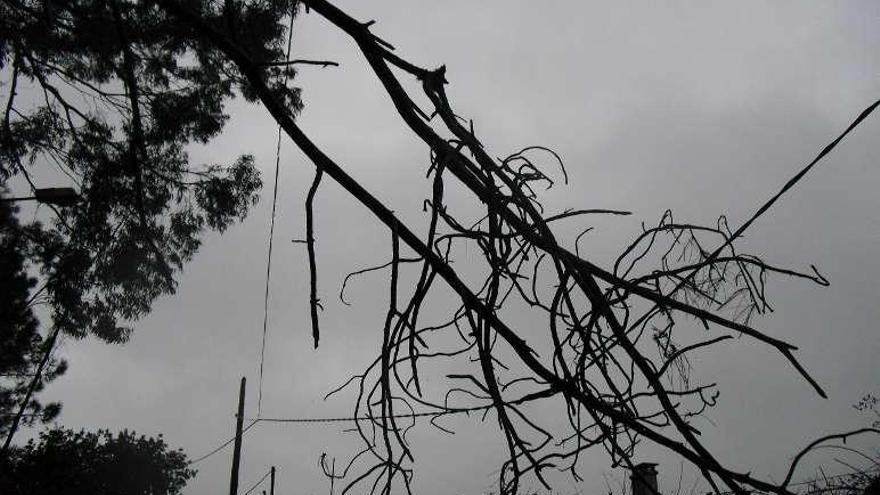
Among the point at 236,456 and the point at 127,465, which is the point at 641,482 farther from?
the point at 127,465

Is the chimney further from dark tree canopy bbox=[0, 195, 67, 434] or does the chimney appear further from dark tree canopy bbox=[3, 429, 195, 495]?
dark tree canopy bbox=[3, 429, 195, 495]

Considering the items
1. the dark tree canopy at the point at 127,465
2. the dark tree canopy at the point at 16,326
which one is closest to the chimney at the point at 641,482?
the dark tree canopy at the point at 16,326

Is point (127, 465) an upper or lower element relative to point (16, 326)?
upper

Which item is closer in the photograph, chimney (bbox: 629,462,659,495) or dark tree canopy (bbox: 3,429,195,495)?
chimney (bbox: 629,462,659,495)

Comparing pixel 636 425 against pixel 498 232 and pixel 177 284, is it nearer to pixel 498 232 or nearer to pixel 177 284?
pixel 498 232

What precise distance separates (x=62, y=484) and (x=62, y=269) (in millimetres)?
9386

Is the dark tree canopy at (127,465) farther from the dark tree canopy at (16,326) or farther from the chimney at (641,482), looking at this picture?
the chimney at (641,482)

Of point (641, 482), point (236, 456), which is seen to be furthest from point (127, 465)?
point (641, 482)

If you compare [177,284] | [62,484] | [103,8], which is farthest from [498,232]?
[62,484]

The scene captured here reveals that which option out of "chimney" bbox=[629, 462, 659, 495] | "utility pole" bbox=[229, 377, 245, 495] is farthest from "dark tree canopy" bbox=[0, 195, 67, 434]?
"chimney" bbox=[629, 462, 659, 495]

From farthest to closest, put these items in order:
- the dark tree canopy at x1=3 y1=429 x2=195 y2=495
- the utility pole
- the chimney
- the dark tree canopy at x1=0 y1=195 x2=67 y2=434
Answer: the dark tree canopy at x1=3 y1=429 x2=195 y2=495 → the utility pole → the dark tree canopy at x1=0 y1=195 x2=67 y2=434 → the chimney

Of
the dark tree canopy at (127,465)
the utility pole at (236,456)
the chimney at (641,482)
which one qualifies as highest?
the dark tree canopy at (127,465)

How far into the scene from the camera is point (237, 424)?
40.9 feet

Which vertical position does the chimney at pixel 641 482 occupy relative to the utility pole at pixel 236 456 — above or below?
below
